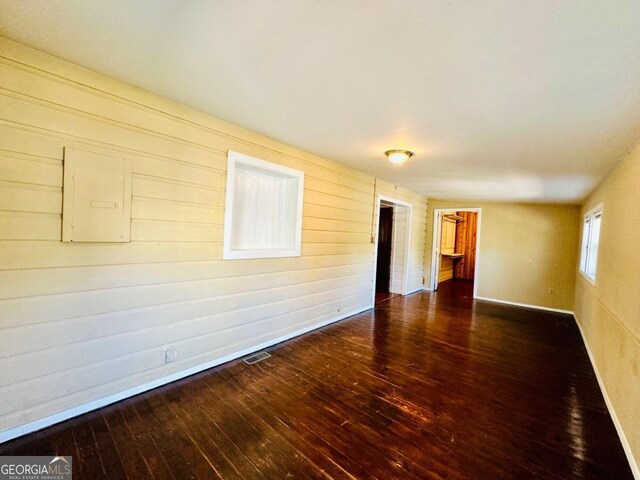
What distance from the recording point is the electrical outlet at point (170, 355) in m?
2.53

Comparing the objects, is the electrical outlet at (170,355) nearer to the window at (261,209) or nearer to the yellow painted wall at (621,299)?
the window at (261,209)

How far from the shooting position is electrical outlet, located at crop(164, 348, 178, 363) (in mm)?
2529

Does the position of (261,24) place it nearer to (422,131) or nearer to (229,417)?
(422,131)

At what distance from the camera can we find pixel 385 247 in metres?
7.54

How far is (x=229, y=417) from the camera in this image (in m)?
2.16

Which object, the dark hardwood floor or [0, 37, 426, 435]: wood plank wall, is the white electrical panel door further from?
the dark hardwood floor

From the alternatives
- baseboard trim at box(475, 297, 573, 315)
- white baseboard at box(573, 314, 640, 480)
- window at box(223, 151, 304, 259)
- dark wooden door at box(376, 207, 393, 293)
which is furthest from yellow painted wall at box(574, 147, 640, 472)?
dark wooden door at box(376, 207, 393, 293)

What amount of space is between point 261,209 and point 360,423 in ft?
8.03

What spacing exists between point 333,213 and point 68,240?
3.06 meters

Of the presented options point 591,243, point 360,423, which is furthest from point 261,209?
point 591,243

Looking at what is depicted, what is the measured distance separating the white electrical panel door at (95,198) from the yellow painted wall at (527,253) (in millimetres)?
6877

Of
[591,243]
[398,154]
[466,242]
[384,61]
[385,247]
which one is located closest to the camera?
[384,61]

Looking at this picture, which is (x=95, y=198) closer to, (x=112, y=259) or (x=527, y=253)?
(x=112, y=259)

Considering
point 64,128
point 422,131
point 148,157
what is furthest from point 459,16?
point 64,128
